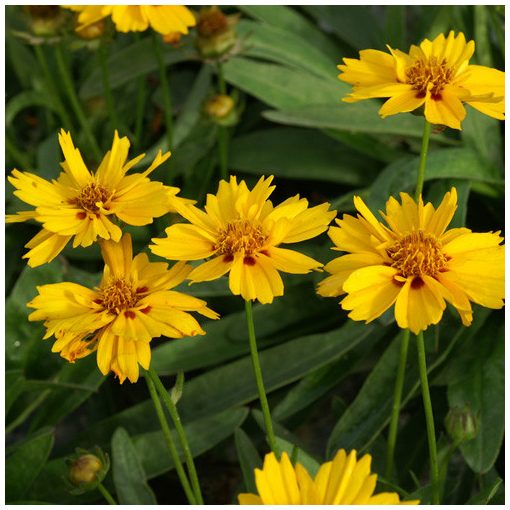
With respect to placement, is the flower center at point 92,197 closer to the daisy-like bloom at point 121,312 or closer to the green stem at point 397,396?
the daisy-like bloom at point 121,312

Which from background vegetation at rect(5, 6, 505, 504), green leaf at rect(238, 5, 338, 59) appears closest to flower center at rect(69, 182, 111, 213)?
background vegetation at rect(5, 6, 505, 504)

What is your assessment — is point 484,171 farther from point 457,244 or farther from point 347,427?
point 457,244

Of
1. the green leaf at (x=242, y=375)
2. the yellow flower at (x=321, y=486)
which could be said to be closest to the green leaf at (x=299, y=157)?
the green leaf at (x=242, y=375)

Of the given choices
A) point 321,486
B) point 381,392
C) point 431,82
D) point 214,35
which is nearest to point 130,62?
point 214,35

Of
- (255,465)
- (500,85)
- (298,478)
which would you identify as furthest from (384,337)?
(298,478)

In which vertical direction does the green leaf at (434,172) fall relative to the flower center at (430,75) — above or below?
above

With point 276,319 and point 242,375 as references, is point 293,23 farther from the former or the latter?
point 242,375

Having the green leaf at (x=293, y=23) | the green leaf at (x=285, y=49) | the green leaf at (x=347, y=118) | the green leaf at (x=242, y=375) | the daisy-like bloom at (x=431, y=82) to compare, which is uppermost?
the green leaf at (x=293, y=23)
